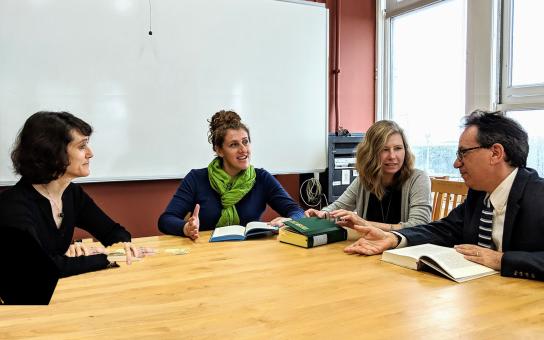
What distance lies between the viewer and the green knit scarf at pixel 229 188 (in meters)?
2.34

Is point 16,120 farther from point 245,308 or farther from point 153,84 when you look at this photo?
point 245,308

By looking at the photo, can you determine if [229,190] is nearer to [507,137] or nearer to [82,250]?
[82,250]

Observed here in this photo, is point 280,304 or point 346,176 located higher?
point 346,176

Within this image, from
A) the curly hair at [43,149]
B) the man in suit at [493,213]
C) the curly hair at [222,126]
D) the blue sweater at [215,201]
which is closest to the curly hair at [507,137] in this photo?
the man in suit at [493,213]

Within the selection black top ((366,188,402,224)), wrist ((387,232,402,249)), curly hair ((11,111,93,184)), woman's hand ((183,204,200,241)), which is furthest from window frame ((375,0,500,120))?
curly hair ((11,111,93,184))

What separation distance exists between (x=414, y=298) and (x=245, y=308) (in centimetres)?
43

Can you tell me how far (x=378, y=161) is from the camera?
218 cm

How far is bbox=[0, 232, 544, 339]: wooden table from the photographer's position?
99 cm

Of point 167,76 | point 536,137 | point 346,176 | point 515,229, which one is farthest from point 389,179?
point 167,76

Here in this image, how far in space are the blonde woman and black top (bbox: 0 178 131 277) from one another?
37.1 inches

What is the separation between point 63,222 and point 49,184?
0.52ft

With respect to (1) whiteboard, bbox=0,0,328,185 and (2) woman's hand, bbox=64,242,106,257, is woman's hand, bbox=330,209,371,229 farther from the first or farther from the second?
(1) whiteboard, bbox=0,0,328,185

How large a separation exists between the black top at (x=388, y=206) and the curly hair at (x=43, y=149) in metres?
1.40

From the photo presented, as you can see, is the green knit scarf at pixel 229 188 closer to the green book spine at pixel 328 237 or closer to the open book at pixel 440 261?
the green book spine at pixel 328 237
